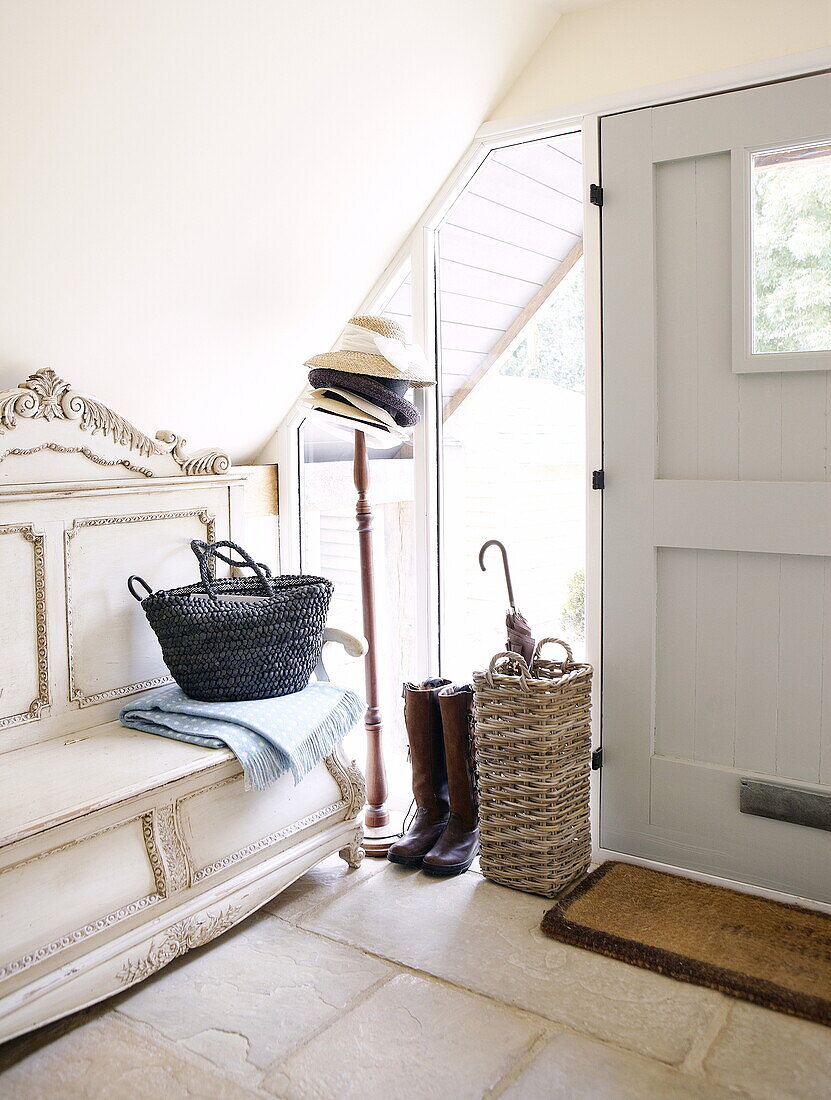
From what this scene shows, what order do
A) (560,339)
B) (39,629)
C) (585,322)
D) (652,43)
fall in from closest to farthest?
(39,629) < (652,43) < (585,322) < (560,339)

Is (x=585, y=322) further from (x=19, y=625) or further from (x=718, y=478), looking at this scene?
(x=19, y=625)

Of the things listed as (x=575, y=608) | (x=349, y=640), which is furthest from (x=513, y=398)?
(x=349, y=640)

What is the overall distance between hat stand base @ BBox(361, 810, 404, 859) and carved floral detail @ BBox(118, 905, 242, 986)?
0.55m

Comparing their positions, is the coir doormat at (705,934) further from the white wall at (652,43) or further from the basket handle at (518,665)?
the white wall at (652,43)

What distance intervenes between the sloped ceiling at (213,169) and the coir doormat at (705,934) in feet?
5.61

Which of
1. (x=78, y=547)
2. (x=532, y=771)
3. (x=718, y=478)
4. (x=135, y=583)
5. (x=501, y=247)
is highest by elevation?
(x=501, y=247)

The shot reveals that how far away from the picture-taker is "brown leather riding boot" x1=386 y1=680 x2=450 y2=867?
2.43 m

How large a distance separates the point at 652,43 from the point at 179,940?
234cm

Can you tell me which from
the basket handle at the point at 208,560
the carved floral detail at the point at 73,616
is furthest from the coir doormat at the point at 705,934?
the carved floral detail at the point at 73,616

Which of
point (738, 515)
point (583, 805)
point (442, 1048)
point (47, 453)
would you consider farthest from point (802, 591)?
point (47, 453)

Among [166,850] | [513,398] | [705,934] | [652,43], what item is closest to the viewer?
[166,850]

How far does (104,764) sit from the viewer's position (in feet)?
6.36

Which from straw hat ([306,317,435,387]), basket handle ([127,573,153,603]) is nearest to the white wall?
straw hat ([306,317,435,387])

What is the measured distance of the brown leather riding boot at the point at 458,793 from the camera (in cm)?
238
